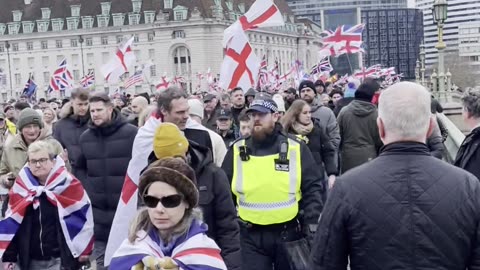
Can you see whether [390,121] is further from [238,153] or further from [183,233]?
[238,153]

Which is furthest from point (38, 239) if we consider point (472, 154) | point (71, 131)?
point (472, 154)

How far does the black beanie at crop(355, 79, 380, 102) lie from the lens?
358 inches

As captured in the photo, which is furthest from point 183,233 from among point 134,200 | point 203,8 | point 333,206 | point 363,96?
point 203,8

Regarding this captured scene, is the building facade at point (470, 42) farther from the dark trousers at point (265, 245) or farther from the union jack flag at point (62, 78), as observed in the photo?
the dark trousers at point (265, 245)

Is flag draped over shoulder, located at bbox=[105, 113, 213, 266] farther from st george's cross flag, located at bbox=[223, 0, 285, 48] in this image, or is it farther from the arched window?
the arched window

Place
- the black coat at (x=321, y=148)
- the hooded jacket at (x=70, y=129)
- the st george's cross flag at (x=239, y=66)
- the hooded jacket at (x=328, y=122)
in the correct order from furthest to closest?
the st george's cross flag at (x=239, y=66) < the hooded jacket at (x=328, y=122) < the black coat at (x=321, y=148) < the hooded jacket at (x=70, y=129)

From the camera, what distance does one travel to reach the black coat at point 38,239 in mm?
6098

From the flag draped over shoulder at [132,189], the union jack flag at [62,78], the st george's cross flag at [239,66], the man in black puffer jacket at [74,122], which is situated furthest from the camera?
the union jack flag at [62,78]

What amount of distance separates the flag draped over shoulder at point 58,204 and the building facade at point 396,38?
545 ft

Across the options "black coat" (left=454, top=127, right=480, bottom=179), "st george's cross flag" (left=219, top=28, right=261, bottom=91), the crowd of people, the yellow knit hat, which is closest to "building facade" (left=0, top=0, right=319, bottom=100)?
"st george's cross flag" (left=219, top=28, right=261, bottom=91)

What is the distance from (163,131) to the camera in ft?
16.2

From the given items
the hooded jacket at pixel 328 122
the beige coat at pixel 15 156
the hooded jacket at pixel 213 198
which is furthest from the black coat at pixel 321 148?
the hooded jacket at pixel 213 198

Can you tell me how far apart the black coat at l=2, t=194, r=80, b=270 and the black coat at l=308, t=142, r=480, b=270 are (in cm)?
319

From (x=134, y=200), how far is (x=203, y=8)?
85331 mm
